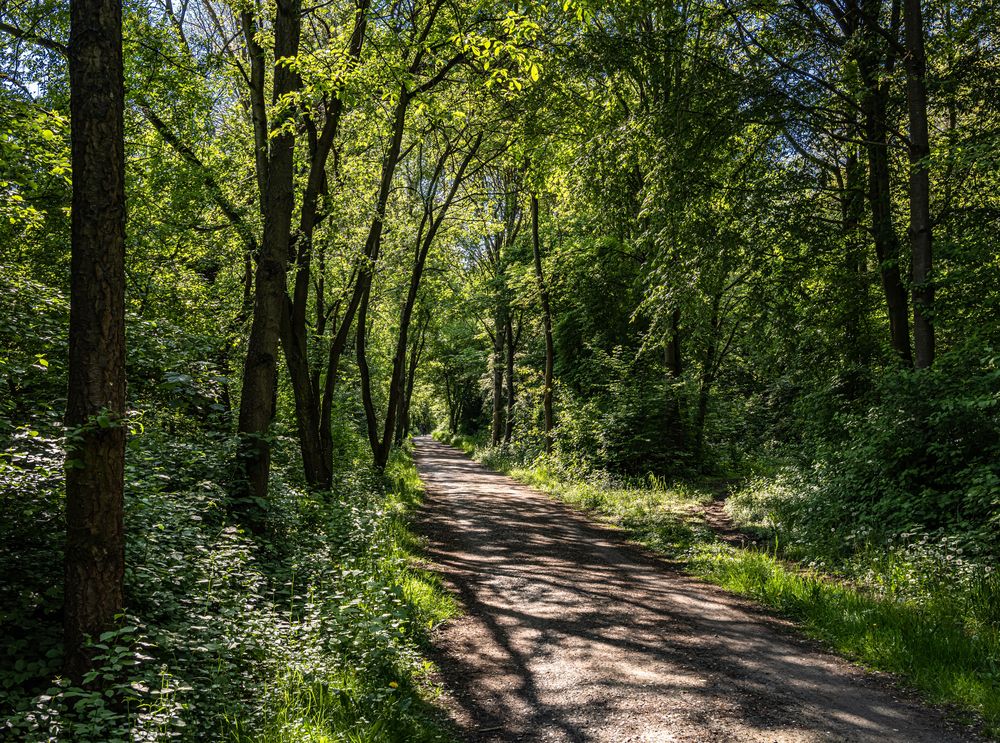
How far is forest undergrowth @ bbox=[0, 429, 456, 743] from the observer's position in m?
3.65

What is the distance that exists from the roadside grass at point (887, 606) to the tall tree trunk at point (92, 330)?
6461 mm

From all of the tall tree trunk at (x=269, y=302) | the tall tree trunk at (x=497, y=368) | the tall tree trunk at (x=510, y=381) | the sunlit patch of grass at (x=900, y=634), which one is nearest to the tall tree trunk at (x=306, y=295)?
the tall tree trunk at (x=269, y=302)

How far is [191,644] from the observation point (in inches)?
171

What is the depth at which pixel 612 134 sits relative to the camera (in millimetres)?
13219

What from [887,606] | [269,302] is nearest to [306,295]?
[269,302]

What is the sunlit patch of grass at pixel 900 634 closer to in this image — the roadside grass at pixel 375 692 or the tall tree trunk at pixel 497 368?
the roadside grass at pixel 375 692

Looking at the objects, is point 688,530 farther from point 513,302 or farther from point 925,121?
point 513,302

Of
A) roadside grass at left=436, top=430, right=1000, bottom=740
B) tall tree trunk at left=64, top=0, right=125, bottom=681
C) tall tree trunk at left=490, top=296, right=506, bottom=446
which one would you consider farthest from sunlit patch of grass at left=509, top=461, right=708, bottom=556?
tall tree trunk at left=490, top=296, right=506, bottom=446

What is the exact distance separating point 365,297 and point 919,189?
13000mm

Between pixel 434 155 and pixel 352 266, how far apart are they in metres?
6.85

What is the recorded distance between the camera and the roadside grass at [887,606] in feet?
15.7

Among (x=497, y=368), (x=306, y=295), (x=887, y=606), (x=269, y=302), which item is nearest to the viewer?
(x=887, y=606)

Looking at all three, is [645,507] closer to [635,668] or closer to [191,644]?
[635,668]

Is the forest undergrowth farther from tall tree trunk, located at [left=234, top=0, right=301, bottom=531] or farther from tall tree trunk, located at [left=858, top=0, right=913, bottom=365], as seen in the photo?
tall tree trunk, located at [left=858, top=0, right=913, bottom=365]
